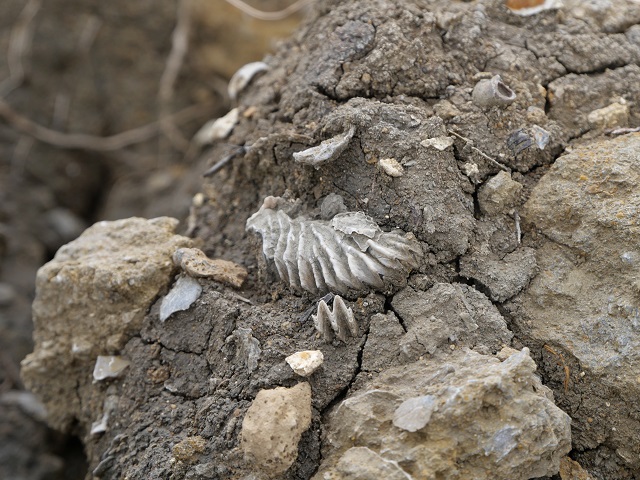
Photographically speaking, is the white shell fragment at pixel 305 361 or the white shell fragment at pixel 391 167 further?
the white shell fragment at pixel 391 167

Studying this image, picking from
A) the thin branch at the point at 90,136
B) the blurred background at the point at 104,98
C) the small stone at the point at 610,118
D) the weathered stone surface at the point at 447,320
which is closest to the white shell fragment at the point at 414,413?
the weathered stone surface at the point at 447,320

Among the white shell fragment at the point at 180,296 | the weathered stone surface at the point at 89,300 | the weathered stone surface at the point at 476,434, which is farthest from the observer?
the weathered stone surface at the point at 89,300

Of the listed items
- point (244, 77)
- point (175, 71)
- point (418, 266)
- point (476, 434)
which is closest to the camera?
point (476, 434)

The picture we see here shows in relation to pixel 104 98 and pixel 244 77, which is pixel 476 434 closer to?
pixel 244 77

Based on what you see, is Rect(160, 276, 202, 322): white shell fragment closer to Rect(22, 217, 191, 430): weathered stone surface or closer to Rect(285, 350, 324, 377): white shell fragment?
Rect(22, 217, 191, 430): weathered stone surface

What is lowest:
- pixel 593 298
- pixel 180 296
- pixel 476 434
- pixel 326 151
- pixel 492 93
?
pixel 593 298

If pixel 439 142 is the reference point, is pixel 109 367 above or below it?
below

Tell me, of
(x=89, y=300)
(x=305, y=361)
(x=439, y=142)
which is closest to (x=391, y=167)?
(x=439, y=142)

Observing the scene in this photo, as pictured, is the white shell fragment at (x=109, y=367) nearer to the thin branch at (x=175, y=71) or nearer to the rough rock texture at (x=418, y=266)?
the rough rock texture at (x=418, y=266)
